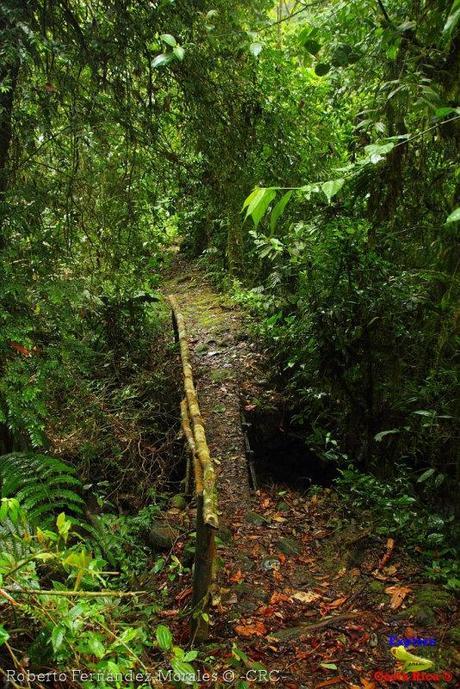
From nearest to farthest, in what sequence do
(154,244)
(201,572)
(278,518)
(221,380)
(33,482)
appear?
(201,572)
(33,482)
(278,518)
(154,244)
(221,380)

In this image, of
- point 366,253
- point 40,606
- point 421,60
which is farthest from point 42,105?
point 40,606

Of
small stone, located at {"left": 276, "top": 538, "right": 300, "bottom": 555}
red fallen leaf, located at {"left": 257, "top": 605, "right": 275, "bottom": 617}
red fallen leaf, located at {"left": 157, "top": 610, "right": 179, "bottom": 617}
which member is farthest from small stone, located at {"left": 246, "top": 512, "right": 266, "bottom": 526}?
red fallen leaf, located at {"left": 157, "top": 610, "right": 179, "bottom": 617}

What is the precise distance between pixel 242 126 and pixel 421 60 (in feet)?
5.69

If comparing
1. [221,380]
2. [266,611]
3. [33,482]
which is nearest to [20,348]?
[33,482]

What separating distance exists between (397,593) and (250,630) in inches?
49.0

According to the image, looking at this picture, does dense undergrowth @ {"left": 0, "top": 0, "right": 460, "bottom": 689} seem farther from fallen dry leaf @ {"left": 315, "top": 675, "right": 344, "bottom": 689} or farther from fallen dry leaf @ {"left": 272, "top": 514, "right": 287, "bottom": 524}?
fallen dry leaf @ {"left": 315, "top": 675, "right": 344, "bottom": 689}

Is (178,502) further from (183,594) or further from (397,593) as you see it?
(397,593)

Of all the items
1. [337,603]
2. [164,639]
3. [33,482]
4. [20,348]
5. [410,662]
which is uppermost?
[20,348]

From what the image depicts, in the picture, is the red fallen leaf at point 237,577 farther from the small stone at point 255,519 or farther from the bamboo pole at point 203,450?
the bamboo pole at point 203,450

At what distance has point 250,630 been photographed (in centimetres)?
372

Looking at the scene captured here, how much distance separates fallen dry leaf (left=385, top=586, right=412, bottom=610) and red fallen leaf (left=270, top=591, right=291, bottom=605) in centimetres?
85

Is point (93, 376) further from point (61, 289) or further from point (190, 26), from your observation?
point (190, 26)

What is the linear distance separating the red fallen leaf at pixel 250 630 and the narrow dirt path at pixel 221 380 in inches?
55.1

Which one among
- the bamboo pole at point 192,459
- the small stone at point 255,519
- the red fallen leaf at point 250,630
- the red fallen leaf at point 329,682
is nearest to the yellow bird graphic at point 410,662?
the red fallen leaf at point 329,682
